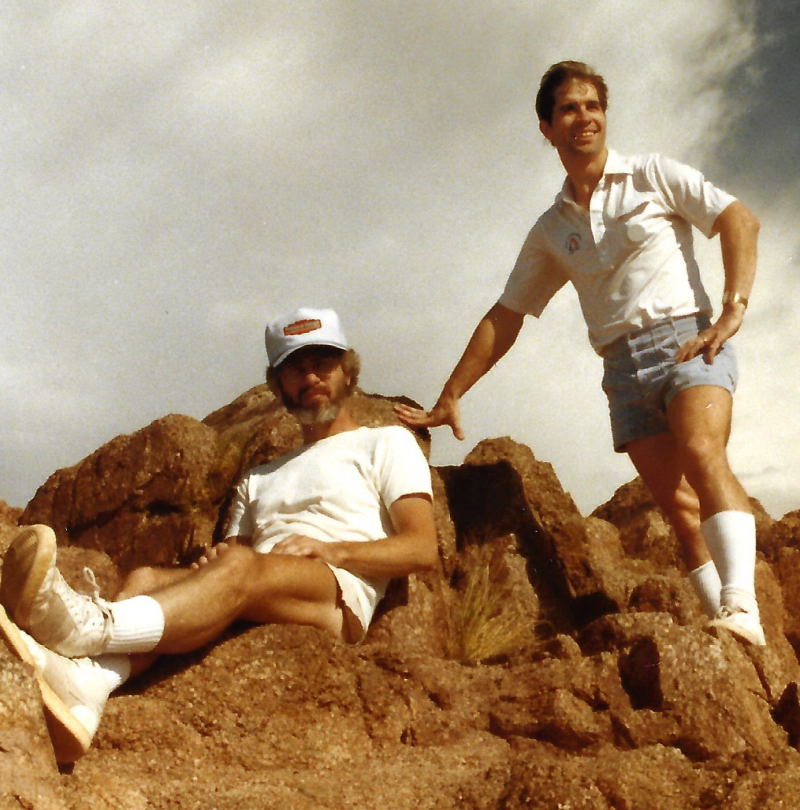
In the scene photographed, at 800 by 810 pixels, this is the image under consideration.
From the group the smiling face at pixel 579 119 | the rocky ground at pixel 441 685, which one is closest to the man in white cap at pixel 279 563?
the rocky ground at pixel 441 685

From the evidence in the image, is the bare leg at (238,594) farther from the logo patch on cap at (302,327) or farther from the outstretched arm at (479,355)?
the outstretched arm at (479,355)

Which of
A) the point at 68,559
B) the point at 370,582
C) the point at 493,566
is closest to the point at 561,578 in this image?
the point at 493,566

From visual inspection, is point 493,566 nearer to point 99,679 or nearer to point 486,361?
point 486,361

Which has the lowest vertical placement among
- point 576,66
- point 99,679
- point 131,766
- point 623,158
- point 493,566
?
point 131,766

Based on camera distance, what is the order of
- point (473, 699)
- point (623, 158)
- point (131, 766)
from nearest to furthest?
point (131, 766) < point (473, 699) < point (623, 158)

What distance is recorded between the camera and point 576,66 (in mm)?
6504

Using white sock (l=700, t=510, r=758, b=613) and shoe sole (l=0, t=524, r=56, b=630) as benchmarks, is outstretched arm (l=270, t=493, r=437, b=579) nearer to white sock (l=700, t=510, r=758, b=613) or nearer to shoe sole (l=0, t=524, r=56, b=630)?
white sock (l=700, t=510, r=758, b=613)

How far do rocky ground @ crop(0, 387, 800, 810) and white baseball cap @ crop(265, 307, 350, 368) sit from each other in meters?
1.37

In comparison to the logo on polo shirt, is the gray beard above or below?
below

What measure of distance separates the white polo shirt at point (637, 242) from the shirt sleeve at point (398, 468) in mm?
1325

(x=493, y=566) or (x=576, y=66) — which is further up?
(x=576, y=66)

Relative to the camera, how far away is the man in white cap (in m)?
3.58

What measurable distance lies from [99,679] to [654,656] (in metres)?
2.28

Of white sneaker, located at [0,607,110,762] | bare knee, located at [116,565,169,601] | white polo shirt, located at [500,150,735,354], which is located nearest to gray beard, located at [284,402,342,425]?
bare knee, located at [116,565,169,601]
